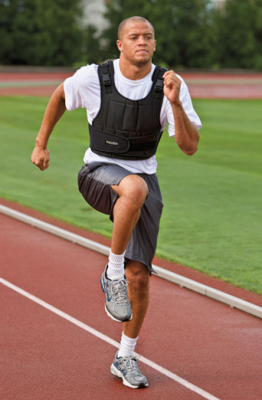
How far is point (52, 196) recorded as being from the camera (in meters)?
11.7

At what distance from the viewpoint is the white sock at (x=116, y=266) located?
162 inches

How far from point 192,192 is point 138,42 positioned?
823 centimetres

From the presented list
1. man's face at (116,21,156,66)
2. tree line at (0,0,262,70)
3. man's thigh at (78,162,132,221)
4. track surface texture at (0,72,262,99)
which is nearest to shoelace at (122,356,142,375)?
man's thigh at (78,162,132,221)

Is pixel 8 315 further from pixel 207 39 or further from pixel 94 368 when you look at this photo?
pixel 207 39

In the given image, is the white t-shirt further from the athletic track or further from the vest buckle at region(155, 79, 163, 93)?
the athletic track

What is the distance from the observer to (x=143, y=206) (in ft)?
14.1

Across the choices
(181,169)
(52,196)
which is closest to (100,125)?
(52,196)

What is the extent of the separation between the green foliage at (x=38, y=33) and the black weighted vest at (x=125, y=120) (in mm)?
54178

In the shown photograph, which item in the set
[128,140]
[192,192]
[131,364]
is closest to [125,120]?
[128,140]

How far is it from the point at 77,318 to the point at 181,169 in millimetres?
9053

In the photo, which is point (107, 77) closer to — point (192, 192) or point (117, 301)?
point (117, 301)

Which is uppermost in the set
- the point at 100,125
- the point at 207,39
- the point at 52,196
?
the point at 207,39

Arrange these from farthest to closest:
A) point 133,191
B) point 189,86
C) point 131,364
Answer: point 189,86
point 131,364
point 133,191

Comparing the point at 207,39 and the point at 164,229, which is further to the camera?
the point at 207,39
